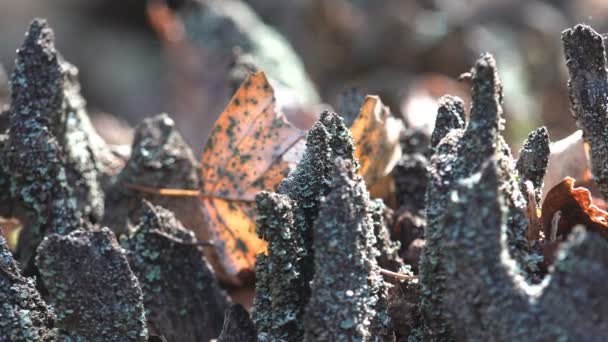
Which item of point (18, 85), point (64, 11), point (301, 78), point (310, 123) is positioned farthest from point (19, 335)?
point (64, 11)

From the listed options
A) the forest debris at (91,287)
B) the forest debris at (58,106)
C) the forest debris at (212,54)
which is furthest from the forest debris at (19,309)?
the forest debris at (212,54)

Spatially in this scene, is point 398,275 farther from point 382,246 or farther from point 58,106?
point 58,106

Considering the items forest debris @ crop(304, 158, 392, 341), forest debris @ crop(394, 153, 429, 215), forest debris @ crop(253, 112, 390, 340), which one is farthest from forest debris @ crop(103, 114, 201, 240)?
forest debris @ crop(304, 158, 392, 341)

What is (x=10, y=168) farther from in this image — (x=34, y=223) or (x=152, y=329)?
(x=152, y=329)

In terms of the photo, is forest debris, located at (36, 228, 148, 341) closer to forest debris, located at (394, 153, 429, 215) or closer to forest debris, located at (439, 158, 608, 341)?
forest debris, located at (439, 158, 608, 341)

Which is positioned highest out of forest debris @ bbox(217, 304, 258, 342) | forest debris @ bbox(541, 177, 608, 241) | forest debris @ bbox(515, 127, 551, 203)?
forest debris @ bbox(515, 127, 551, 203)

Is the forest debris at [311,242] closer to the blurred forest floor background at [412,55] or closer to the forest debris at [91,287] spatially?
the forest debris at [91,287]

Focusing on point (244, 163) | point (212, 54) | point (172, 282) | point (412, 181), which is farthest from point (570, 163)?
point (212, 54)

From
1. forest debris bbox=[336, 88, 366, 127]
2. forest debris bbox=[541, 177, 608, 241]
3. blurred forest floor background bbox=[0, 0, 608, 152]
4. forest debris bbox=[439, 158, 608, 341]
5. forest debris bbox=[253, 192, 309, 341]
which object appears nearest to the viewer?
forest debris bbox=[439, 158, 608, 341]

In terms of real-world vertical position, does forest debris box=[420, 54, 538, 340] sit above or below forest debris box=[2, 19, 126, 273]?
below
